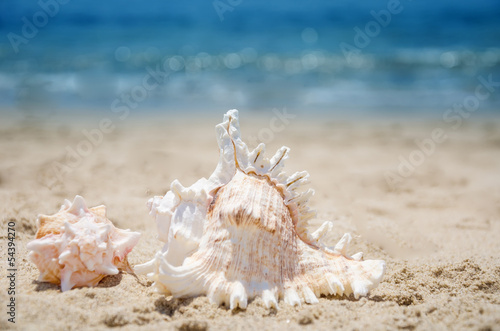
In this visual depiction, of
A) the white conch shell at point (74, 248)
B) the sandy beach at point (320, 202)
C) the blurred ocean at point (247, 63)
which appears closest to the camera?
the sandy beach at point (320, 202)

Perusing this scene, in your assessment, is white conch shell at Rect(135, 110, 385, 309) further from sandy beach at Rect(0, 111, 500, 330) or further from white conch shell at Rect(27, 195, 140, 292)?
white conch shell at Rect(27, 195, 140, 292)

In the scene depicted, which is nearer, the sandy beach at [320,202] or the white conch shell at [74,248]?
the sandy beach at [320,202]

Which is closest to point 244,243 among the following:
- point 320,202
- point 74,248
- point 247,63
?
point 74,248

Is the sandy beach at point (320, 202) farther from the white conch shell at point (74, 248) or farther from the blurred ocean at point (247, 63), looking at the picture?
the blurred ocean at point (247, 63)

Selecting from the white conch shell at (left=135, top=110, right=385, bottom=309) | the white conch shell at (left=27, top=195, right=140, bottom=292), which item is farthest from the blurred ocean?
the white conch shell at (left=27, top=195, right=140, bottom=292)

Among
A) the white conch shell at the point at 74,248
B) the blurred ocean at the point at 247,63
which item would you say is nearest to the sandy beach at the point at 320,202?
the white conch shell at the point at 74,248

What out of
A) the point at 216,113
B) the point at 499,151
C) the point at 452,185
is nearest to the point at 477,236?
the point at 452,185

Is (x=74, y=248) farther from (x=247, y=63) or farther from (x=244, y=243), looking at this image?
(x=247, y=63)
